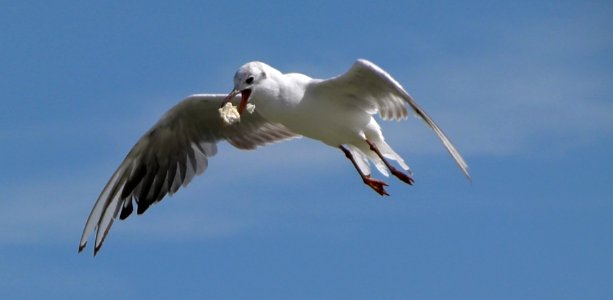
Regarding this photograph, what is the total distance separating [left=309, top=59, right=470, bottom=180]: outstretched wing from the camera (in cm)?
984

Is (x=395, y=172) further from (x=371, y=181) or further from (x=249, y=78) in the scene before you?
(x=249, y=78)

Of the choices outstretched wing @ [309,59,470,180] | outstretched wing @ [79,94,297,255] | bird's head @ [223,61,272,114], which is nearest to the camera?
outstretched wing @ [309,59,470,180]

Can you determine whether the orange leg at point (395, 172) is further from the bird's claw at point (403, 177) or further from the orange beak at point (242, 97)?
the orange beak at point (242, 97)

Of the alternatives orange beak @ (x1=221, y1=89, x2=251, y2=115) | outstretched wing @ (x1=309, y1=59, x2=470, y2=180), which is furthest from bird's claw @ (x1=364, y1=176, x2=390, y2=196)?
orange beak @ (x1=221, y1=89, x2=251, y2=115)

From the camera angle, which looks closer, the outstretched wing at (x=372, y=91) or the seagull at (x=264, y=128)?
the outstretched wing at (x=372, y=91)

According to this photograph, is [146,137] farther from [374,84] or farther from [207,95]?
[374,84]

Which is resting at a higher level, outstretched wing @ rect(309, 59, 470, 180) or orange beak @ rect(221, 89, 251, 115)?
outstretched wing @ rect(309, 59, 470, 180)

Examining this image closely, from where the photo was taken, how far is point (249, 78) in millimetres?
10297

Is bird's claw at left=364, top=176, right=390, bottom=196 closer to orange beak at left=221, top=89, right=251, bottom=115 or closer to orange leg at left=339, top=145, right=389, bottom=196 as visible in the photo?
orange leg at left=339, top=145, right=389, bottom=196

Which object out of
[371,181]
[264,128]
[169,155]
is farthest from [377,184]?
[169,155]

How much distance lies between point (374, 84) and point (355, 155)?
111cm

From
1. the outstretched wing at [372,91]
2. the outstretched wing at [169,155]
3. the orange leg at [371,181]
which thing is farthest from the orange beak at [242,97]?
the outstretched wing at [169,155]

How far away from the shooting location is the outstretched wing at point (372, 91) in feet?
32.3

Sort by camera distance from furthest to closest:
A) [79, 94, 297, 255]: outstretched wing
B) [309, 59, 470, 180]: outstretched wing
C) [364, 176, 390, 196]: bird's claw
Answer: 1. [79, 94, 297, 255]: outstretched wing
2. [364, 176, 390, 196]: bird's claw
3. [309, 59, 470, 180]: outstretched wing
